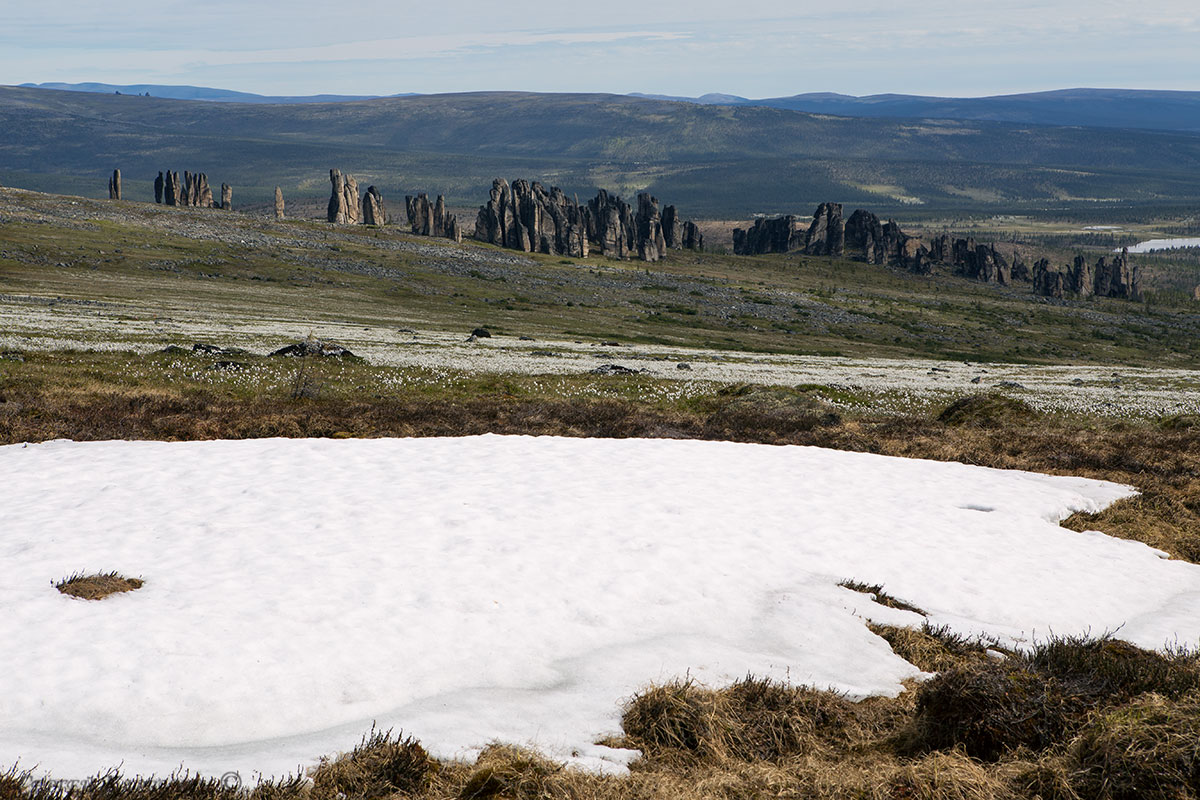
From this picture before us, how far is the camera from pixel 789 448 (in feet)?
73.7

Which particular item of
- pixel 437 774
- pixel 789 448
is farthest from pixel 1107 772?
pixel 789 448

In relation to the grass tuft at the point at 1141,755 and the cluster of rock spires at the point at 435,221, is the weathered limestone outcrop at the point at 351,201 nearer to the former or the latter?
the cluster of rock spires at the point at 435,221

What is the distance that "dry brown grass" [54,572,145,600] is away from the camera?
10.5m

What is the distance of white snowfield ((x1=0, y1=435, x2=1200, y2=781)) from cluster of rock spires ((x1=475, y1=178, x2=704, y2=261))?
152m

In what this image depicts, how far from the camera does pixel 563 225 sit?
171625 millimetres

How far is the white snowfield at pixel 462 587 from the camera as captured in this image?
331 inches

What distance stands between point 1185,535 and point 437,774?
54.9ft

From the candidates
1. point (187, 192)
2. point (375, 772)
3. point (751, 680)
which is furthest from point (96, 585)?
point (187, 192)

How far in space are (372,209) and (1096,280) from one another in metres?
169

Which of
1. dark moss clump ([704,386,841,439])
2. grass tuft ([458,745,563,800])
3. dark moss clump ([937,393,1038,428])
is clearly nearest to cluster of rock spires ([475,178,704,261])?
dark moss clump ([704,386,841,439])

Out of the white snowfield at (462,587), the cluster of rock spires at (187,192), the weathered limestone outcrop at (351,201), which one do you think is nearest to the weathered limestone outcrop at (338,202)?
the weathered limestone outcrop at (351,201)

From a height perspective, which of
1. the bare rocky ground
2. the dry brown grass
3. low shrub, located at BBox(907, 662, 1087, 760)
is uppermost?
low shrub, located at BBox(907, 662, 1087, 760)

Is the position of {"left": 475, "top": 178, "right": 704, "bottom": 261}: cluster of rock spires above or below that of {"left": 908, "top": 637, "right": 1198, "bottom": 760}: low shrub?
above

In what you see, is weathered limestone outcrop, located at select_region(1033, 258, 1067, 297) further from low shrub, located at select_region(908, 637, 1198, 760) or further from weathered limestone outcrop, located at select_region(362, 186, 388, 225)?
low shrub, located at select_region(908, 637, 1198, 760)
